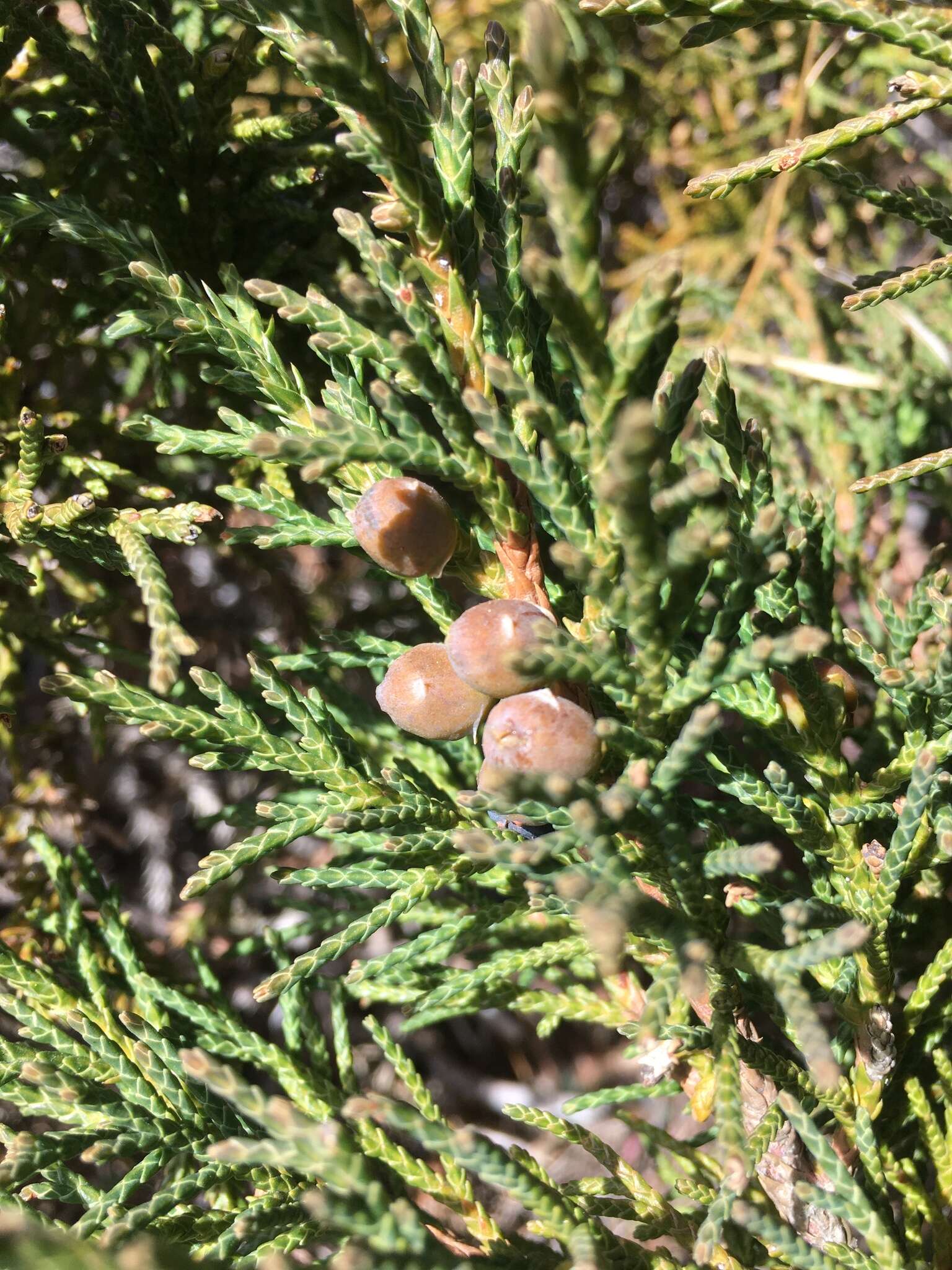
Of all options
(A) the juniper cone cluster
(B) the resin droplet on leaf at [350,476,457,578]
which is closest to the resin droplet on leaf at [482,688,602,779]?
(A) the juniper cone cluster

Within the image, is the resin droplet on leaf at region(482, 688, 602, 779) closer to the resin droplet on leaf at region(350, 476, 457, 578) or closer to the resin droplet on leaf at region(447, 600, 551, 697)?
the resin droplet on leaf at region(447, 600, 551, 697)

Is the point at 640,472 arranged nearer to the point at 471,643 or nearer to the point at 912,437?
the point at 471,643

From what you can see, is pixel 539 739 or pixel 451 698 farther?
pixel 451 698

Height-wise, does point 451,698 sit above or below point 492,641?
below

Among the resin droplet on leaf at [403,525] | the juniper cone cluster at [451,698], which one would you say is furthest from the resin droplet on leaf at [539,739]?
the resin droplet on leaf at [403,525]

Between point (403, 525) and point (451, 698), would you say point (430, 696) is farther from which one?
point (403, 525)

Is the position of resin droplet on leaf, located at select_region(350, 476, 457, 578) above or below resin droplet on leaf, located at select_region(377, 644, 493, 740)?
above

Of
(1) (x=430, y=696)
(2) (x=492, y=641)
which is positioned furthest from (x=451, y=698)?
(2) (x=492, y=641)
